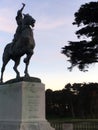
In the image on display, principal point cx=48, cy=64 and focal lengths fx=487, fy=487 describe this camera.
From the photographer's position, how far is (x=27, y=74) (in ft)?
59.8

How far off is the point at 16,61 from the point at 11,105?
2062mm

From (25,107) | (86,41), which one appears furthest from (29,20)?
(86,41)

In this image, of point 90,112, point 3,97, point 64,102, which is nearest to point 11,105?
point 3,97

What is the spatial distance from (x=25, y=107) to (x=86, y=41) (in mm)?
26694

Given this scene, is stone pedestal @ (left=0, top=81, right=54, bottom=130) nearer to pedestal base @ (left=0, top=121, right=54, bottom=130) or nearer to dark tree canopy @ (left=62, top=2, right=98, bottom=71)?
pedestal base @ (left=0, top=121, right=54, bottom=130)

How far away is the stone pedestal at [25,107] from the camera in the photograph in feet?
57.3

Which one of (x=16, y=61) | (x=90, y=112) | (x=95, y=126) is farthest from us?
(x=90, y=112)

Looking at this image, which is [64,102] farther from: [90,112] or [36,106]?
[36,106]

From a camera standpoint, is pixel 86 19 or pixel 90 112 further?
pixel 90 112

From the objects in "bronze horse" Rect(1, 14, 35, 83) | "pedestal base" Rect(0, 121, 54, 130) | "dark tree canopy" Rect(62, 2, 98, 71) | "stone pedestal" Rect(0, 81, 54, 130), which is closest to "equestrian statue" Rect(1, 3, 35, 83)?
"bronze horse" Rect(1, 14, 35, 83)

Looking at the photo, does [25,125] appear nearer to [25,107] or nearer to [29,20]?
[25,107]

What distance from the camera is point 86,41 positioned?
43594 millimetres

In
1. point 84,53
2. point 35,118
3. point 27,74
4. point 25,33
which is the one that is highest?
point 84,53

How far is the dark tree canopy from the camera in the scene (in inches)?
1706
